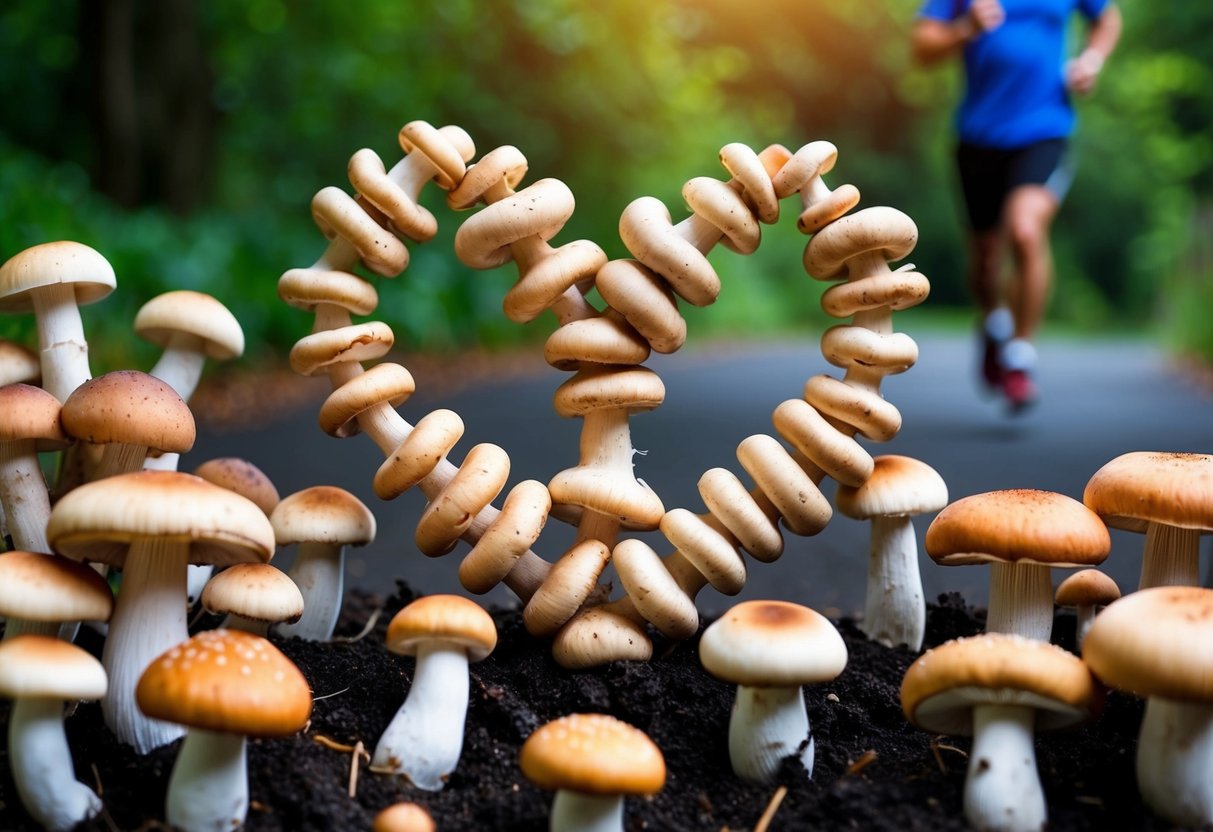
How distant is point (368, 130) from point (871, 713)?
13.8 m

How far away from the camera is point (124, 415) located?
2.09m

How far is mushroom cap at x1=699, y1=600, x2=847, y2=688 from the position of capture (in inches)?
71.9

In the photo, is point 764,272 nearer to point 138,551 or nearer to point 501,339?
point 501,339

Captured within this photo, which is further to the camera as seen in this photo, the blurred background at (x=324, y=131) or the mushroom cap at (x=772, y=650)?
the blurred background at (x=324, y=131)

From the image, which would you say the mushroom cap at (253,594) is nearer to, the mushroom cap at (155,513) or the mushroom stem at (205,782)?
the mushroom cap at (155,513)

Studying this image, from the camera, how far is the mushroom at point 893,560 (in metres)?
2.50

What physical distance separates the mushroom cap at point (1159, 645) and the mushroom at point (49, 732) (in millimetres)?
1630

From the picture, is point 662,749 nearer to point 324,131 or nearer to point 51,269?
point 51,269

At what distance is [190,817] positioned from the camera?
5.78 ft

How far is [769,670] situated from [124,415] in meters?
1.34

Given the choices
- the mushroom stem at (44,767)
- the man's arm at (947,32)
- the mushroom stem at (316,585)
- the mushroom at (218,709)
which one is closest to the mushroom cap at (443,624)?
the mushroom at (218,709)

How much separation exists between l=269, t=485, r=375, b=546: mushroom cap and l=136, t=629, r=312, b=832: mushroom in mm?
704

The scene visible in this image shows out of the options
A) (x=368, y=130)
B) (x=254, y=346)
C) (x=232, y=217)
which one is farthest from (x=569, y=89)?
(x=254, y=346)

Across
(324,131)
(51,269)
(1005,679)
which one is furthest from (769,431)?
(324,131)
